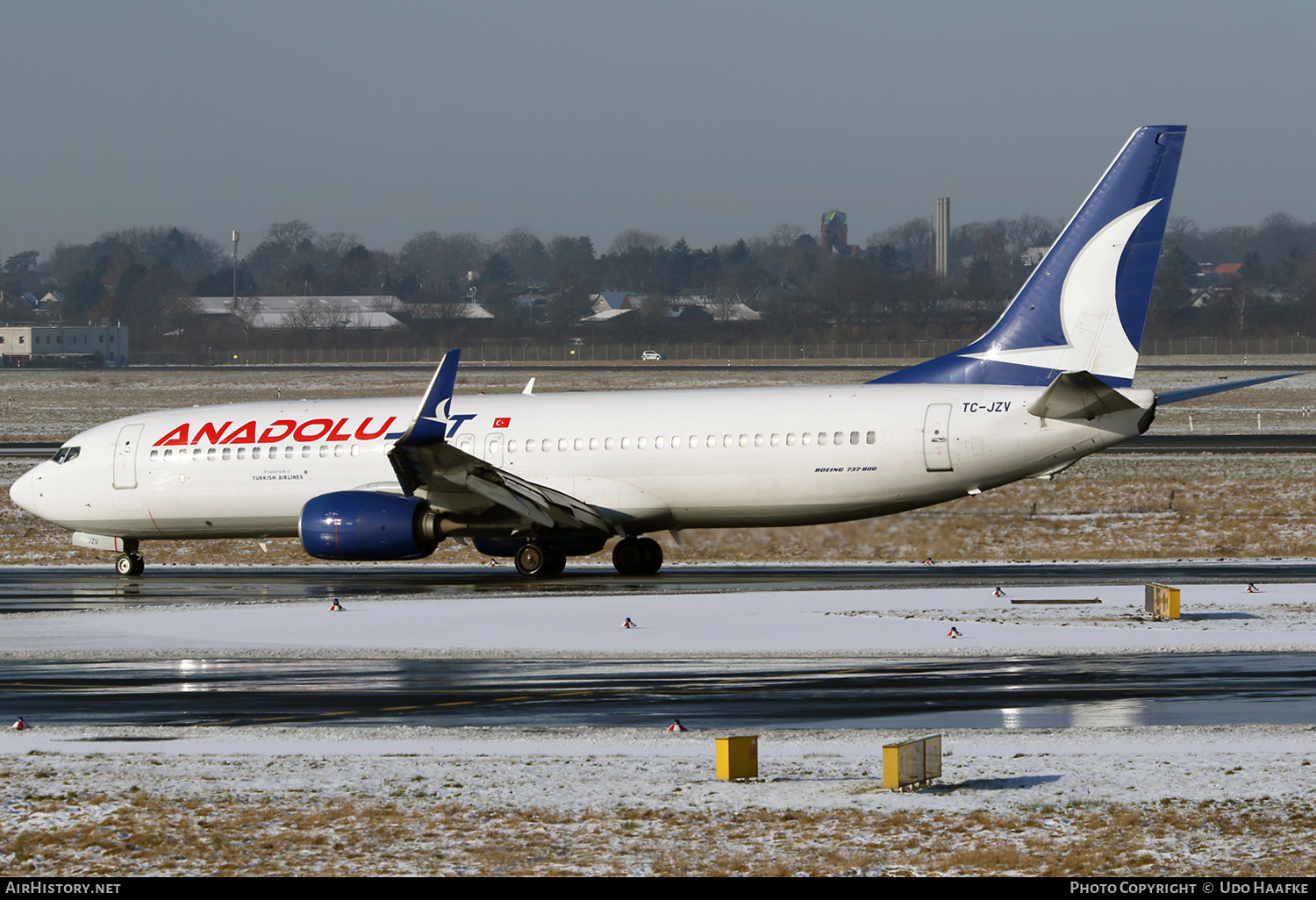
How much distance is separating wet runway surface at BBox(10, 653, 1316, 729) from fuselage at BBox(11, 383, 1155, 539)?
917 cm

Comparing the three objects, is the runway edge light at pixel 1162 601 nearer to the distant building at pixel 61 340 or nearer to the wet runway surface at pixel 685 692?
the wet runway surface at pixel 685 692

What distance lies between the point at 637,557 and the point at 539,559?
189 centimetres

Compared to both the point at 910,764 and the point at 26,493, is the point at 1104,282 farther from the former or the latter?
the point at 26,493

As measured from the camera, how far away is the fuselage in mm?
26719

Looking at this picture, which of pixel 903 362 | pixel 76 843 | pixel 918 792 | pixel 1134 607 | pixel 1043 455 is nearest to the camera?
pixel 76 843

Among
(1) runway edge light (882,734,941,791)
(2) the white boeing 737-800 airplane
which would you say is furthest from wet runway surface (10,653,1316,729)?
(2) the white boeing 737-800 airplane

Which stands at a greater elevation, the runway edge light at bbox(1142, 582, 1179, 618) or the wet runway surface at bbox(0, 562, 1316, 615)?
the runway edge light at bbox(1142, 582, 1179, 618)

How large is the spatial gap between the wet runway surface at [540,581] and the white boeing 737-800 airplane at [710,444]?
0.92m

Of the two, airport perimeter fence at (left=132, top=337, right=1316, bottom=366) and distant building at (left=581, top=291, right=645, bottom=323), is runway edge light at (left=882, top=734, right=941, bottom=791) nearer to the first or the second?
airport perimeter fence at (left=132, top=337, right=1316, bottom=366)
